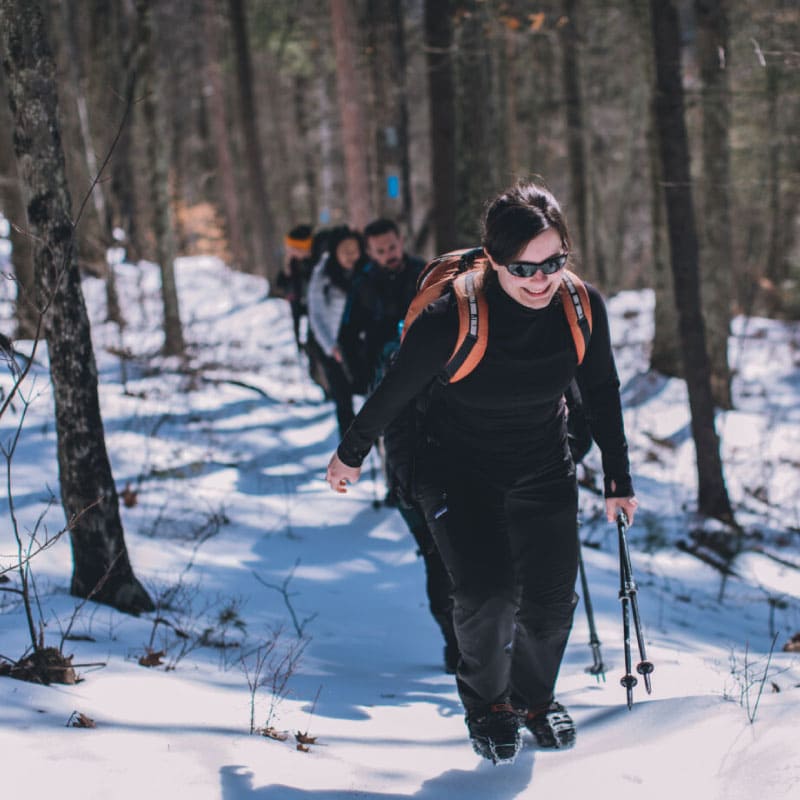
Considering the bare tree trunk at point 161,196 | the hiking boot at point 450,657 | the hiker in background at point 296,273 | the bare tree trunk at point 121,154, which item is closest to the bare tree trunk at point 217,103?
the bare tree trunk at point 121,154

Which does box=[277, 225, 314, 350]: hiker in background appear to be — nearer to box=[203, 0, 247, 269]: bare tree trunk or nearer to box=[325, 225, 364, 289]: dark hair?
box=[325, 225, 364, 289]: dark hair

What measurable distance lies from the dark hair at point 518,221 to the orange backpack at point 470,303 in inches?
6.2

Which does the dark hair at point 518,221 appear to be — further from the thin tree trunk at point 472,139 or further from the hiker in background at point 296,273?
the hiker in background at point 296,273

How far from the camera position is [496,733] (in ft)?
10.4

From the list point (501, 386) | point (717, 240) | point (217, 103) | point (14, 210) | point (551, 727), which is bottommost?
point (551, 727)

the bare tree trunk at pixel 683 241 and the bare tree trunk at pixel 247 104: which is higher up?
the bare tree trunk at pixel 247 104

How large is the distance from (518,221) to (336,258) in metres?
4.62

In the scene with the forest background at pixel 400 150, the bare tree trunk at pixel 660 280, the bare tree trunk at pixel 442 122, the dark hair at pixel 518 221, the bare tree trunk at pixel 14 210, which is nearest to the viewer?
the dark hair at pixel 518 221

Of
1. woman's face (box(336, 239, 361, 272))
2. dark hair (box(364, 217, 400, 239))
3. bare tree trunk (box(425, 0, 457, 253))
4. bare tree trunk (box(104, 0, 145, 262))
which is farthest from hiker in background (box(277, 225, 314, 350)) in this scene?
bare tree trunk (box(104, 0, 145, 262))

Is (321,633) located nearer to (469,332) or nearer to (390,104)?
(469,332)

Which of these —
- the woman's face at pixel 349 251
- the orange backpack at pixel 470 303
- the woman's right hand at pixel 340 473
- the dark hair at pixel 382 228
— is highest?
the dark hair at pixel 382 228

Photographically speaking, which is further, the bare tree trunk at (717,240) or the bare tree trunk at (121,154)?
the bare tree trunk at (121,154)

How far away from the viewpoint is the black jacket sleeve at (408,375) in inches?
122

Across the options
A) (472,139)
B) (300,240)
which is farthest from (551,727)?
(300,240)
